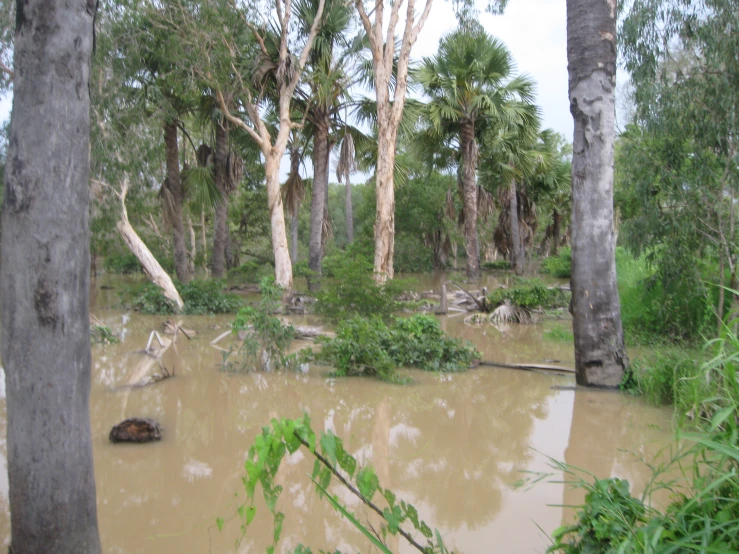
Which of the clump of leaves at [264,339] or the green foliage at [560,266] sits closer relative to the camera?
the clump of leaves at [264,339]

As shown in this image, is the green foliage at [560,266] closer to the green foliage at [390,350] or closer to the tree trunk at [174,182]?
the tree trunk at [174,182]

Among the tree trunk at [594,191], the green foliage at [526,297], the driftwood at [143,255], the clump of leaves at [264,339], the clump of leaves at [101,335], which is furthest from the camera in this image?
the driftwood at [143,255]

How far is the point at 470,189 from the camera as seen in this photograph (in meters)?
25.3

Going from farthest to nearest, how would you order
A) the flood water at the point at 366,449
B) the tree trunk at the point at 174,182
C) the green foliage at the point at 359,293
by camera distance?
the tree trunk at the point at 174,182
the green foliage at the point at 359,293
the flood water at the point at 366,449

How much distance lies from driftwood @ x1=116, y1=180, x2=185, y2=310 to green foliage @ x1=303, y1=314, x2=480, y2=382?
8.23m

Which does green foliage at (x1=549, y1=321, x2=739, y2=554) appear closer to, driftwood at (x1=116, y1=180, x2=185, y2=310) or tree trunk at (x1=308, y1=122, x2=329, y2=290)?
driftwood at (x1=116, y1=180, x2=185, y2=310)

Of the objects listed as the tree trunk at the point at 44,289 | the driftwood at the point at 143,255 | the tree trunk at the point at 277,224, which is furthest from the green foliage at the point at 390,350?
the driftwood at the point at 143,255

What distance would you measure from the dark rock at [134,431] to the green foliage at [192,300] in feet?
35.7

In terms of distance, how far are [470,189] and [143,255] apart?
13959 millimetres

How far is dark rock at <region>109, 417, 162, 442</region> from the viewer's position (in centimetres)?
573

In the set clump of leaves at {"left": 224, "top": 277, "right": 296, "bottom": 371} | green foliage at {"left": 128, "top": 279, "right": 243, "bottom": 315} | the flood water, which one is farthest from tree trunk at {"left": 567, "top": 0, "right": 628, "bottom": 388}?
green foliage at {"left": 128, "top": 279, "right": 243, "bottom": 315}

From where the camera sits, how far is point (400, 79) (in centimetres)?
1552

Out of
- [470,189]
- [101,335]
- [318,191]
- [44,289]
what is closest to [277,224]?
[318,191]

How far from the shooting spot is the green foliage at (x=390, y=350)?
883cm
